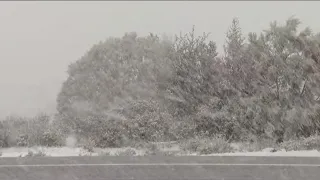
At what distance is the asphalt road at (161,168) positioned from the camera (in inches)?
388

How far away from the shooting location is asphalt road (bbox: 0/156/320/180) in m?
9.87

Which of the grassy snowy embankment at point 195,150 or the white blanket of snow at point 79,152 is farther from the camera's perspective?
the grassy snowy embankment at point 195,150

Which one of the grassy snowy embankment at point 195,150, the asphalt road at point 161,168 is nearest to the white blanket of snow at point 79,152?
the grassy snowy embankment at point 195,150

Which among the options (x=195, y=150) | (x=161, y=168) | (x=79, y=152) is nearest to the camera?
(x=161, y=168)

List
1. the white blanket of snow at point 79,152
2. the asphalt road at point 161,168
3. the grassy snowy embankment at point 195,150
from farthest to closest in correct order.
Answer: the grassy snowy embankment at point 195,150 < the white blanket of snow at point 79,152 < the asphalt road at point 161,168

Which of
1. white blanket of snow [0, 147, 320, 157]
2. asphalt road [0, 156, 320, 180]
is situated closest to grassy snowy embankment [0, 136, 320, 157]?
white blanket of snow [0, 147, 320, 157]

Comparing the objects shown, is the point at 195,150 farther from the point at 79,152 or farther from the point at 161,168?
the point at 161,168

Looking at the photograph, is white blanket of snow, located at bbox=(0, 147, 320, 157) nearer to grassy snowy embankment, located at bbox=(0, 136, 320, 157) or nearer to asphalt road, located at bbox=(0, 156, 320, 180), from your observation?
grassy snowy embankment, located at bbox=(0, 136, 320, 157)

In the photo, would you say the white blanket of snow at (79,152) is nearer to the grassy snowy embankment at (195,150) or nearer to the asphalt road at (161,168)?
the grassy snowy embankment at (195,150)

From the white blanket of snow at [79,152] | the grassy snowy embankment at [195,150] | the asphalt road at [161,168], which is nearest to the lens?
the asphalt road at [161,168]

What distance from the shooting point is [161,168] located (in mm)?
10766

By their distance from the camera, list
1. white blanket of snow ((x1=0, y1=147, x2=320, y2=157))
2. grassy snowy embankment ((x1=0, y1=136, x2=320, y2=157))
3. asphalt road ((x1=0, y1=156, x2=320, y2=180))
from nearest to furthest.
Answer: asphalt road ((x1=0, y1=156, x2=320, y2=180)) < white blanket of snow ((x1=0, y1=147, x2=320, y2=157)) < grassy snowy embankment ((x1=0, y1=136, x2=320, y2=157))

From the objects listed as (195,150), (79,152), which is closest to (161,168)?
(195,150)

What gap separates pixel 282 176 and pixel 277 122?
263 inches
